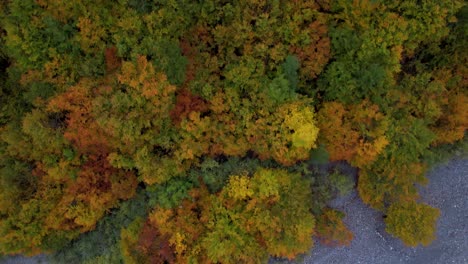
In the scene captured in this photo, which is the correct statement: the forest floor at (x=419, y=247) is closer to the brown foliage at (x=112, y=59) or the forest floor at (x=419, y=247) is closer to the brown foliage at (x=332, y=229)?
the brown foliage at (x=332, y=229)

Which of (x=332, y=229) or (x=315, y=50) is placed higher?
(x=315, y=50)

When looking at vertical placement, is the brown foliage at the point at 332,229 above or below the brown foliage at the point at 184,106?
below

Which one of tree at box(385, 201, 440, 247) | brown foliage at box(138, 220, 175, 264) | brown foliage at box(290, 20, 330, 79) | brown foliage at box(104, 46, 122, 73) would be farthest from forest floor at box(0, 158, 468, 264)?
brown foliage at box(104, 46, 122, 73)

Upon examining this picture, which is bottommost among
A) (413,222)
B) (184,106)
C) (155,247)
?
(155,247)

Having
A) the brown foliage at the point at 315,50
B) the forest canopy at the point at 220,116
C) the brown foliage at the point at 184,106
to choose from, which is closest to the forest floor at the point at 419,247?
the forest canopy at the point at 220,116

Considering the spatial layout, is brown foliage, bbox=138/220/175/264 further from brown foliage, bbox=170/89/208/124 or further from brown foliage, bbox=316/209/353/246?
brown foliage, bbox=316/209/353/246

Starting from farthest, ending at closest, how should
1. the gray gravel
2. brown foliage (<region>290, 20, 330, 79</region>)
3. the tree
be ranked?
1. the gray gravel
2. the tree
3. brown foliage (<region>290, 20, 330, 79</region>)

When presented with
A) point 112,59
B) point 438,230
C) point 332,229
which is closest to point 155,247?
point 332,229

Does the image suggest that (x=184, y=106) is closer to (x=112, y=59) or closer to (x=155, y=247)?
(x=112, y=59)
